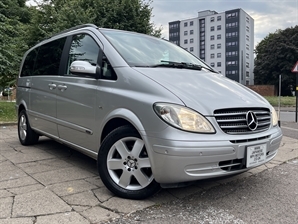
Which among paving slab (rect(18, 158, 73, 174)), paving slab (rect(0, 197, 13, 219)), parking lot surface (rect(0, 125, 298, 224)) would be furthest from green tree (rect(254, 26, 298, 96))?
paving slab (rect(0, 197, 13, 219))

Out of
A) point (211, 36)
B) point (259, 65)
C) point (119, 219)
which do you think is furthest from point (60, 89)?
point (211, 36)

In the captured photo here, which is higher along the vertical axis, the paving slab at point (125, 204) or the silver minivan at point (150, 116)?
the silver minivan at point (150, 116)

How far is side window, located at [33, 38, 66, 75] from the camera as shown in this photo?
4.19 meters

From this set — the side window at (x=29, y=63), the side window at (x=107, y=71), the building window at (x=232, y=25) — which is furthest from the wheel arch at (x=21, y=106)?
the building window at (x=232, y=25)

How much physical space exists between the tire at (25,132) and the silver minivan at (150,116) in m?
1.38

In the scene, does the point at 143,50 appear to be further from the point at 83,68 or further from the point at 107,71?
the point at 83,68

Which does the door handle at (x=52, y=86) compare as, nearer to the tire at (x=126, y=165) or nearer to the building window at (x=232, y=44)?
the tire at (x=126, y=165)

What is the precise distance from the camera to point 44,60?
466 centimetres

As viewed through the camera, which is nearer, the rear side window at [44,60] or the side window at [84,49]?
the side window at [84,49]

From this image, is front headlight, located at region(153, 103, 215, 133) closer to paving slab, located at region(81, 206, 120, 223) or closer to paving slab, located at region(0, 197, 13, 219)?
paving slab, located at region(81, 206, 120, 223)

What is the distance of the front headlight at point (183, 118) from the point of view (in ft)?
8.13

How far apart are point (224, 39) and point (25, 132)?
71.7m

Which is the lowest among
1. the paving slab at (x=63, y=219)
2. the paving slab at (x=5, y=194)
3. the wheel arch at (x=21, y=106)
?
the paving slab at (x=63, y=219)

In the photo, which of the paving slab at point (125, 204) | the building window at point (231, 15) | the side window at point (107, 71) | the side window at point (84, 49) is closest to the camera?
the paving slab at point (125, 204)
